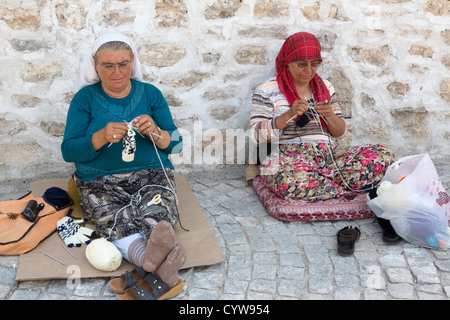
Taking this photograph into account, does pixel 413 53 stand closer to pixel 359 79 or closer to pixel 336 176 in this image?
pixel 359 79

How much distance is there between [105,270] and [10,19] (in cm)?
199

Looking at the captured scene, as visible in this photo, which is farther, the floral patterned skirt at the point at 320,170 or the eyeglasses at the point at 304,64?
the eyeglasses at the point at 304,64

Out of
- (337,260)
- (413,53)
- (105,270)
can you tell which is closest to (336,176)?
(337,260)

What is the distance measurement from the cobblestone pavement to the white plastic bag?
0.08 meters

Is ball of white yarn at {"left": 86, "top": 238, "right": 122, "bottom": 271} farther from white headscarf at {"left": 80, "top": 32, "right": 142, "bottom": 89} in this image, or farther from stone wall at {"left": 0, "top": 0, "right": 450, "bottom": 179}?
stone wall at {"left": 0, "top": 0, "right": 450, "bottom": 179}

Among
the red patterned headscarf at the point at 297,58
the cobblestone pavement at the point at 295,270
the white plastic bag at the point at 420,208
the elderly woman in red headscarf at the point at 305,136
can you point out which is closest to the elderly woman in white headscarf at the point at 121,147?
the cobblestone pavement at the point at 295,270

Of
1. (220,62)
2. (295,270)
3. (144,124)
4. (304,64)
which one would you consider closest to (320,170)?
(304,64)

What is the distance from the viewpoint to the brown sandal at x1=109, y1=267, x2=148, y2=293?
236 centimetres

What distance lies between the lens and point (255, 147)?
375 centimetres

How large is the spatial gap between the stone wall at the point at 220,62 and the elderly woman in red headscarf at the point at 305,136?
1.09 ft

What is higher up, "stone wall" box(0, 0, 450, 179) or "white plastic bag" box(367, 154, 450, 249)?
"stone wall" box(0, 0, 450, 179)

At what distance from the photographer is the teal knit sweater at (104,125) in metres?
2.81

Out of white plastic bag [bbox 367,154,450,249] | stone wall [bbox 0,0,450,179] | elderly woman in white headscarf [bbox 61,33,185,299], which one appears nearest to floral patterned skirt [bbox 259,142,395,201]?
white plastic bag [bbox 367,154,450,249]

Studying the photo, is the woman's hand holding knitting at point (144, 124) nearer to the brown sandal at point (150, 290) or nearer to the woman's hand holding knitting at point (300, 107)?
the brown sandal at point (150, 290)
